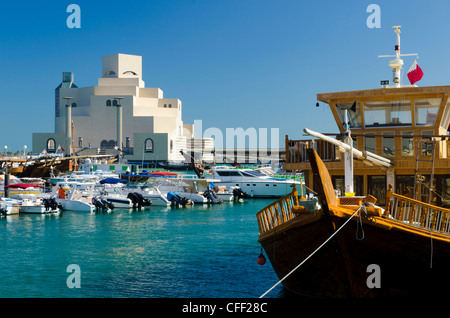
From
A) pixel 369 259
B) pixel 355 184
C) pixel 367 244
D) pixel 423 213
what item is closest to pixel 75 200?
pixel 355 184

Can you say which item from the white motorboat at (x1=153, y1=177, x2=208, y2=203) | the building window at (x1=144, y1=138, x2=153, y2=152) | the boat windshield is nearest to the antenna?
the white motorboat at (x1=153, y1=177, x2=208, y2=203)

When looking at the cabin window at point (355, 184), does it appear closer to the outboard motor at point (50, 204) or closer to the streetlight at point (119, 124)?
the outboard motor at point (50, 204)

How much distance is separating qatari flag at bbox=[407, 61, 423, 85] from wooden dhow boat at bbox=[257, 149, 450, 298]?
6705 millimetres

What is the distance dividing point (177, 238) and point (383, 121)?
14.2 m

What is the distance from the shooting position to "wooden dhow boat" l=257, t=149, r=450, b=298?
10.9 m

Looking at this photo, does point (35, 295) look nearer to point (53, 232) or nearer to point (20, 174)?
point (53, 232)

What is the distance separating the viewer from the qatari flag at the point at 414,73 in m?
17.5

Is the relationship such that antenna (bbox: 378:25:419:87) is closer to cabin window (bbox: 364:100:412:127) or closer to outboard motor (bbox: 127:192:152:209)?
cabin window (bbox: 364:100:412:127)

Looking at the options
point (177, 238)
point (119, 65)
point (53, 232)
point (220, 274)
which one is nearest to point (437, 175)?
point (220, 274)

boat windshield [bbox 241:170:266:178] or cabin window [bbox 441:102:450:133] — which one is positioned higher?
cabin window [bbox 441:102:450:133]

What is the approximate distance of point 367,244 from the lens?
11.2m

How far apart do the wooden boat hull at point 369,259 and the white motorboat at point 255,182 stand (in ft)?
134

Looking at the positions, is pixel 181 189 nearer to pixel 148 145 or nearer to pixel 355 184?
A: pixel 355 184

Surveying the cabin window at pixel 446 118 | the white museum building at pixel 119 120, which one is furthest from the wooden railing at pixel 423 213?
the white museum building at pixel 119 120
